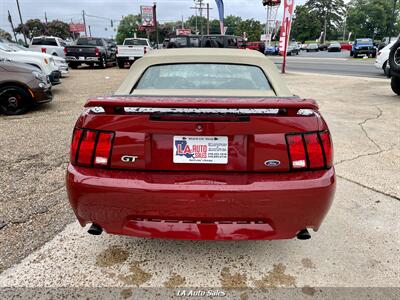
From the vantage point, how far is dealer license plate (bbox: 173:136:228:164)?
207 cm

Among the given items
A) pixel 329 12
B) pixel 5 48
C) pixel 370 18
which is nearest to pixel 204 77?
pixel 5 48

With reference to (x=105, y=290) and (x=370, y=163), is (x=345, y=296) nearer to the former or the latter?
(x=105, y=290)

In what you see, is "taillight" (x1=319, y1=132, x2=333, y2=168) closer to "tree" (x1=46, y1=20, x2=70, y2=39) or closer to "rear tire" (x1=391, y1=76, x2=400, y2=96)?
"rear tire" (x1=391, y1=76, x2=400, y2=96)

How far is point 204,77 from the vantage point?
312 cm

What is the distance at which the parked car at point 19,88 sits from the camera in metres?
7.09

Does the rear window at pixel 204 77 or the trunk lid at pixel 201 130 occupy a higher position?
the rear window at pixel 204 77

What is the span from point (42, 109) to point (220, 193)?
288 inches

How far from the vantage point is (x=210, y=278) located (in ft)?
7.81

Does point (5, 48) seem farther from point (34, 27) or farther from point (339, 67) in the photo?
point (34, 27)

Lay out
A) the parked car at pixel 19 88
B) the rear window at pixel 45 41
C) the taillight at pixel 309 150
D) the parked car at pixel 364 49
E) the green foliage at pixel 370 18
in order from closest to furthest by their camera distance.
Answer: the taillight at pixel 309 150 < the parked car at pixel 19 88 < the rear window at pixel 45 41 < the parked car at pixel 364 49 < the green foliage at pixel 370 18

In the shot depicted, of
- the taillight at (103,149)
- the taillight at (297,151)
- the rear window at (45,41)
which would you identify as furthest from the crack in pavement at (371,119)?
the rear window at (45,41)

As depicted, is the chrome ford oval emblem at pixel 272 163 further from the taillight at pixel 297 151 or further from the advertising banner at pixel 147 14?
the advertising banner at pixel 147 14

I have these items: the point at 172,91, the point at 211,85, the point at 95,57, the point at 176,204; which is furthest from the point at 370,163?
the point at 95,57

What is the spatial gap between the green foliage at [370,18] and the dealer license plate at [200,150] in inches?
4338
